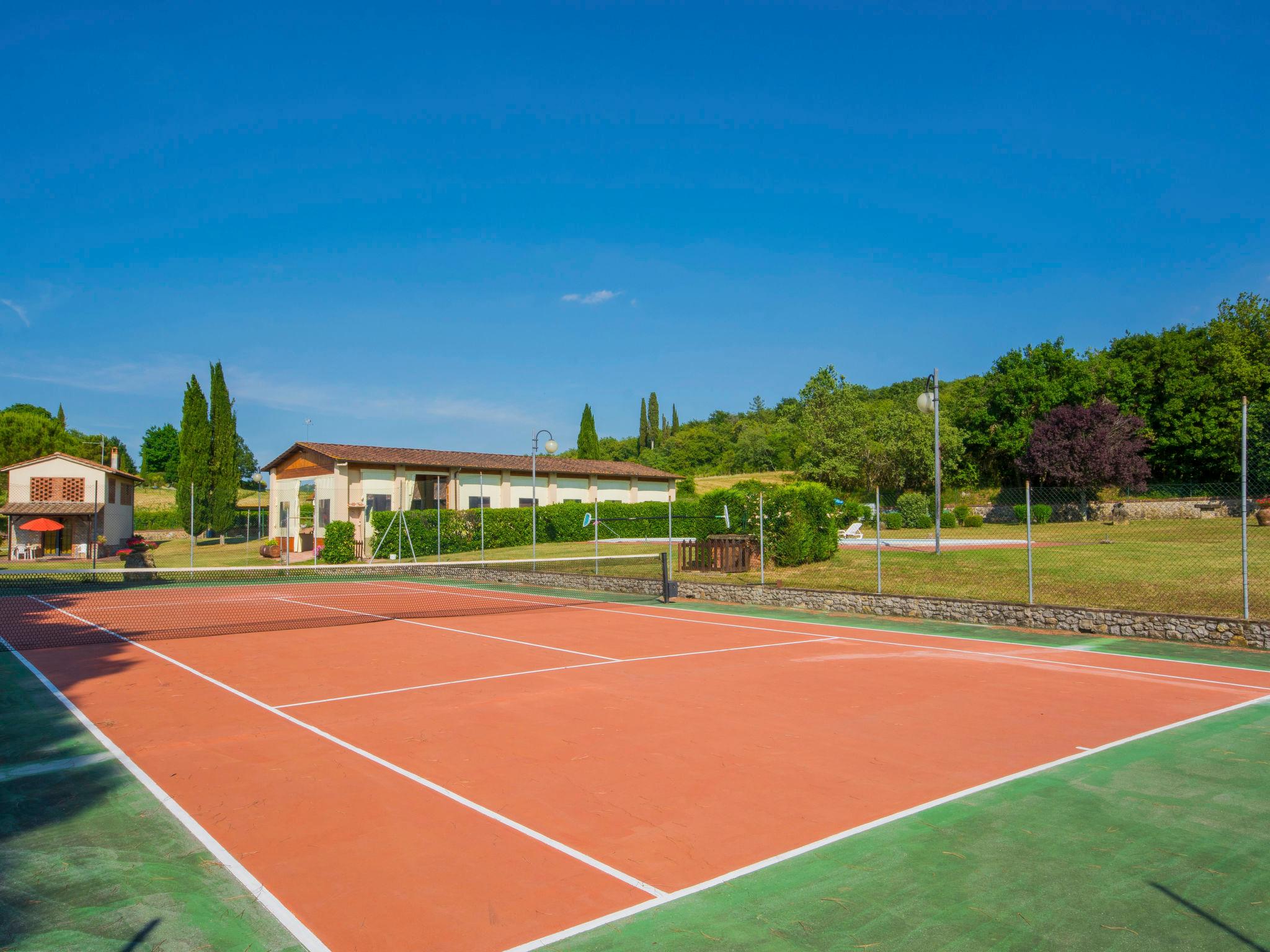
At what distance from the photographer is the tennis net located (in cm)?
1655

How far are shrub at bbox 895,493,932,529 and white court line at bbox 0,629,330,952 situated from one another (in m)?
41.2

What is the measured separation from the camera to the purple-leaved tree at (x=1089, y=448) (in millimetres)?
43000

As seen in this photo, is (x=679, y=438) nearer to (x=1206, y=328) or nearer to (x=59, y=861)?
(x=1206, y=328)

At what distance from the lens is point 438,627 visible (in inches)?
642

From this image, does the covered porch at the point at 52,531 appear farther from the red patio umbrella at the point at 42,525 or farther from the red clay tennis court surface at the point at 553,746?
the red clay tennis court surface at the point at 553,746

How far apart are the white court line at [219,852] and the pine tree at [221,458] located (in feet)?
155

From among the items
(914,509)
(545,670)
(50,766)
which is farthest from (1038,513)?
(50,766)

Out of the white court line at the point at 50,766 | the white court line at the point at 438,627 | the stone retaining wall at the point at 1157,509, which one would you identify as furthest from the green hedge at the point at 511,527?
the white court line at the point at 50,766

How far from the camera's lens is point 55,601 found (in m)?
21.5

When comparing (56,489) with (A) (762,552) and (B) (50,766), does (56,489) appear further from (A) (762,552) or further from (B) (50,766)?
(B) (50,766)

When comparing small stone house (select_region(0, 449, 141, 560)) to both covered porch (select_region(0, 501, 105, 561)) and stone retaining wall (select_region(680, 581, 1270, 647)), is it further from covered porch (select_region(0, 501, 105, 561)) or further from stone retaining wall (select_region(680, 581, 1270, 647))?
stone retaining wall (select_region(680, 581, 1270, 647))

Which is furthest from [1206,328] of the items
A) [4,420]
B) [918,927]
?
[4,420]

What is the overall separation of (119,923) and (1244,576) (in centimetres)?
1533

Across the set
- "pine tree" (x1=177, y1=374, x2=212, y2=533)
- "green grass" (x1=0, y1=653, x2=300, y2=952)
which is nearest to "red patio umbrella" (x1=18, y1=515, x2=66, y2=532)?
"pine tree" (x1=177, y1=374, x2=212, y2=533)
